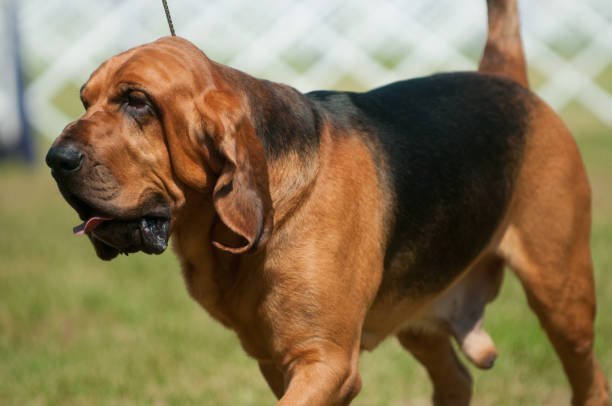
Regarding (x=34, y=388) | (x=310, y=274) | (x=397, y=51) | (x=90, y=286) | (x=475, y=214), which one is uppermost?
(x=310, y=274)

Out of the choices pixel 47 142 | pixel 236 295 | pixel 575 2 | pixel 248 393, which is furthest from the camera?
pixel 575 2

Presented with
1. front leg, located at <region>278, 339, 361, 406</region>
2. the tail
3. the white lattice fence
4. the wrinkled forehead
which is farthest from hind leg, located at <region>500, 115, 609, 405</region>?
the white lattice fence

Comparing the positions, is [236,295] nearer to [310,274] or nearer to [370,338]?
[310,274]

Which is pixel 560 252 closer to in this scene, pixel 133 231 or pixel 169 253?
pixel 133 231

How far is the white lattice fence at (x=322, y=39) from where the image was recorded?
20.2 m

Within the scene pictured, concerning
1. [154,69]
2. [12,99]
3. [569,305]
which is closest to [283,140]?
[154,69]

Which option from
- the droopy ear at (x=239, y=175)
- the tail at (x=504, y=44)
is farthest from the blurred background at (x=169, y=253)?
the droopy ear at (x=239, y=175)

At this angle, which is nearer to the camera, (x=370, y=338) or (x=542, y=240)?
(x=370, y=338)

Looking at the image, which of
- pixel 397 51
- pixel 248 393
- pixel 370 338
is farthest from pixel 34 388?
pixel 397 51

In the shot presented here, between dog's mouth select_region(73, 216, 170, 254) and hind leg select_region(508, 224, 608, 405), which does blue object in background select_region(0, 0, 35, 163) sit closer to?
hind leg select_region(508, 224, 608, 405)

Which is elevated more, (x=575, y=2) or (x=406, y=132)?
(x=406, y=132)

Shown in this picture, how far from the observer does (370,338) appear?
4.91 meters

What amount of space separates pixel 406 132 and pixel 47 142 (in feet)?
47.1

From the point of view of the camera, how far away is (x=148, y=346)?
7.08 meters
